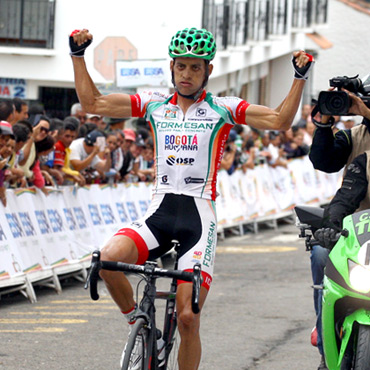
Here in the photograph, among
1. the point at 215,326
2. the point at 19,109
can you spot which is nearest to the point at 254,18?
the point at 19,109

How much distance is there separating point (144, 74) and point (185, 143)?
12.8 meters

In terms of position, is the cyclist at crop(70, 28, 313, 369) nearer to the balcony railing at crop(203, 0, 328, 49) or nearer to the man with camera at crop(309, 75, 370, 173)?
the man with camera at crop(309, 75, 370, 173)

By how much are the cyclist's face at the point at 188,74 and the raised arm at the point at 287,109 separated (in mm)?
356

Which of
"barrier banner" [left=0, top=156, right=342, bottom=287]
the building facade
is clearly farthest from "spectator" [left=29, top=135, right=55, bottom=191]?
the building facade

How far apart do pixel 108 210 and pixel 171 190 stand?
8.10 m

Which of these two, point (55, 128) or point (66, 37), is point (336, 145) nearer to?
point (55, 128)

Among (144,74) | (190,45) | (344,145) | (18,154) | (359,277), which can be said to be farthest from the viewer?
(144,74)

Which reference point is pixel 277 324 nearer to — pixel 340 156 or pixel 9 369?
pixel 9 369

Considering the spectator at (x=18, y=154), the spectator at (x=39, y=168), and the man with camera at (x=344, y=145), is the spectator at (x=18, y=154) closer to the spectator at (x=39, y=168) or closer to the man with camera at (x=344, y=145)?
the spectator at (x=39, y=168)

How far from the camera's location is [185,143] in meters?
6.58

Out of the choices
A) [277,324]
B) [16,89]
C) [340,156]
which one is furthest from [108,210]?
[16,89]

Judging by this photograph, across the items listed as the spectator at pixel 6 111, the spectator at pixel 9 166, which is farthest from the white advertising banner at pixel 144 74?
the spectator at pixel 9 166

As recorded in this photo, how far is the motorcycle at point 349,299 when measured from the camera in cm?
545

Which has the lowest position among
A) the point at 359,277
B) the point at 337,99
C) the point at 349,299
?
the point at 349,299
